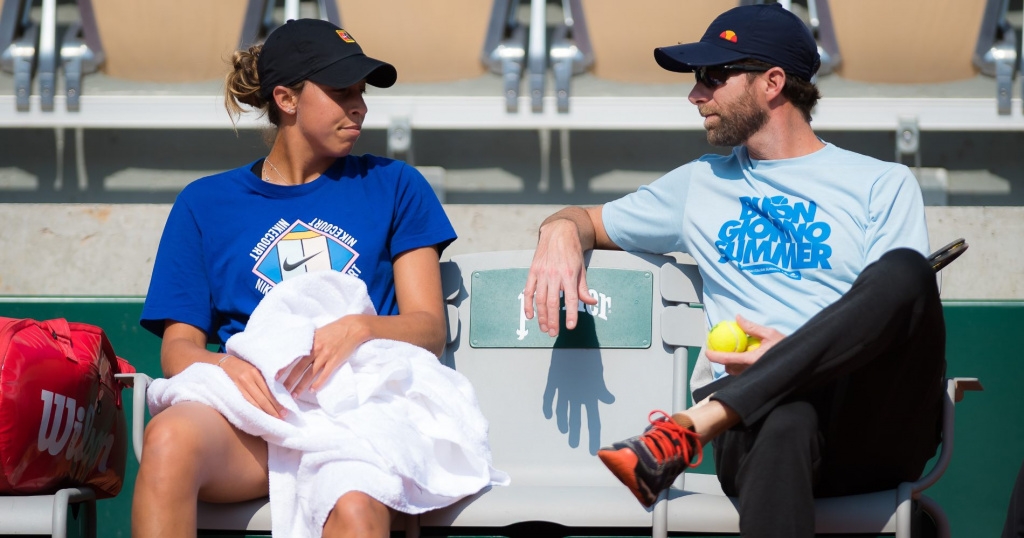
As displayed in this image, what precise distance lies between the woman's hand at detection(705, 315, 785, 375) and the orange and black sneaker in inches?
8.8

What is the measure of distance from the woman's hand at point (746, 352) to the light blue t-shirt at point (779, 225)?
6.5 inches

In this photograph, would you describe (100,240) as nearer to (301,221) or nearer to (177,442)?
(301,221)

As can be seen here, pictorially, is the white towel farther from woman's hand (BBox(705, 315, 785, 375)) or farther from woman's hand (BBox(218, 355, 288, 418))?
woman's hand (BBox(705, 315, 785, 375))

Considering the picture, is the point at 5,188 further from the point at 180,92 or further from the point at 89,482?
the point at 89,482

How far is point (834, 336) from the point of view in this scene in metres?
2.02

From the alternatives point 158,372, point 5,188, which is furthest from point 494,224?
point 5,188

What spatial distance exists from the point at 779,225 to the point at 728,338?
1.16 ft

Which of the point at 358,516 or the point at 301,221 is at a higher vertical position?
the point at 301,221

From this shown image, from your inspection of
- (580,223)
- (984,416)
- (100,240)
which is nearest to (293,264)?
(580,223)

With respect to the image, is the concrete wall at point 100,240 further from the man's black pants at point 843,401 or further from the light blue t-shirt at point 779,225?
the man's black pants at point 843,401

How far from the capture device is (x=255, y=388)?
7.03 ft

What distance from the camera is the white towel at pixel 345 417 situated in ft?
6.79

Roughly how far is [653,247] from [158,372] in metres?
1.41

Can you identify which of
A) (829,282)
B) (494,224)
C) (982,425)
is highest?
(829,282)
